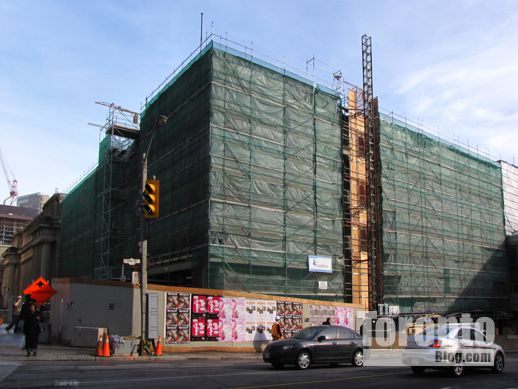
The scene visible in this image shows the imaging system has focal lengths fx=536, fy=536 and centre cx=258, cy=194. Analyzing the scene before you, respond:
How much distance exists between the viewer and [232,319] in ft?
83.5

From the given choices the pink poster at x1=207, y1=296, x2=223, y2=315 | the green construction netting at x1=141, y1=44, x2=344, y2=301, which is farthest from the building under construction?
the pink poster at x1=207, y1=296, x2=223, y2=315

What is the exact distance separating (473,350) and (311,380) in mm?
5140

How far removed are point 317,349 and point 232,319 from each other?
31.1ft

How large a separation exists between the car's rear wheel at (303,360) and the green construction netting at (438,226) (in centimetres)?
2639

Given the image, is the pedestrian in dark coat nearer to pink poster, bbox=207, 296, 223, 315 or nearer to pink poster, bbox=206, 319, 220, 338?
pink poster, bbox=206, 319, 220, 338

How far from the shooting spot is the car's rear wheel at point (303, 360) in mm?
16023

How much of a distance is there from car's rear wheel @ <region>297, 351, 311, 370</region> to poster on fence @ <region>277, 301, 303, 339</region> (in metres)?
11.2

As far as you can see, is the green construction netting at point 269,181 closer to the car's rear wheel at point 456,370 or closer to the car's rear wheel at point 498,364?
the car's rear wheel at point 498,364

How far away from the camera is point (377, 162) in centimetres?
4291

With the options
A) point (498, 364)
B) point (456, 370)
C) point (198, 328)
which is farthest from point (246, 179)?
point (456, 370)

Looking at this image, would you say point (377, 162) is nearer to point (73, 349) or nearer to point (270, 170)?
point (270, 170)

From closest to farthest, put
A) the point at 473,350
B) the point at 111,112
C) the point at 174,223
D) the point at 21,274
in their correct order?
the point at 473,350, the point at 174,223, the point at 111,112, the point at 21,274

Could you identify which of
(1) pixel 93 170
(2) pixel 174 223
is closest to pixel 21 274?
(1) pixel 93 170

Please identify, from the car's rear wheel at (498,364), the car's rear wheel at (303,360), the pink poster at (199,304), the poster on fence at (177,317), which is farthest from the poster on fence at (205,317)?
the car's rear wheel at (498,364)
